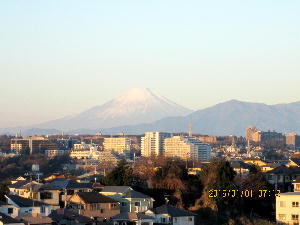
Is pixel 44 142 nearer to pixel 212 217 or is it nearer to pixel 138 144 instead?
pixel 138 144

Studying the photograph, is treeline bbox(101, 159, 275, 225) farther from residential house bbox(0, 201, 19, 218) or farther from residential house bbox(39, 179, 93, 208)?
residential house bbox(0, 201, 19, 218)

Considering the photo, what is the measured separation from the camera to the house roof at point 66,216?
23.0m

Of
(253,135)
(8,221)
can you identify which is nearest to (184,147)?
(253,135)

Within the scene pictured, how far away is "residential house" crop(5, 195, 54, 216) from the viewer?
79.0ft

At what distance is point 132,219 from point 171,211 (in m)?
1.71

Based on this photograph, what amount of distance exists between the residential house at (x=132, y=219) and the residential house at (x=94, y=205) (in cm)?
68

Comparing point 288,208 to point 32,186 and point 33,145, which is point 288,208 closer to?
point 32,186

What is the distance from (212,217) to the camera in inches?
1065

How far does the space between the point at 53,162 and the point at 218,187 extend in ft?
139

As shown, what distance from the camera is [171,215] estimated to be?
2534cm

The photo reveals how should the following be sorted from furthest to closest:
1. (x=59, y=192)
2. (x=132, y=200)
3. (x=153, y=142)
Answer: (x=153, y=142) < (x=59, y=192) < (x=132, y=200)

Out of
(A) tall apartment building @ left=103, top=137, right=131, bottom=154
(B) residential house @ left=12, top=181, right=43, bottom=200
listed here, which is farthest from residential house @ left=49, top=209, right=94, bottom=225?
(A) tall apartment building @ left=103, top=137, right=131, bottom=154

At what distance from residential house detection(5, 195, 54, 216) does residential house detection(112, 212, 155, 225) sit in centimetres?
205

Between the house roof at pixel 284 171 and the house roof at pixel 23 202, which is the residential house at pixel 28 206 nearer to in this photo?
the house roof at pixel 23 202
